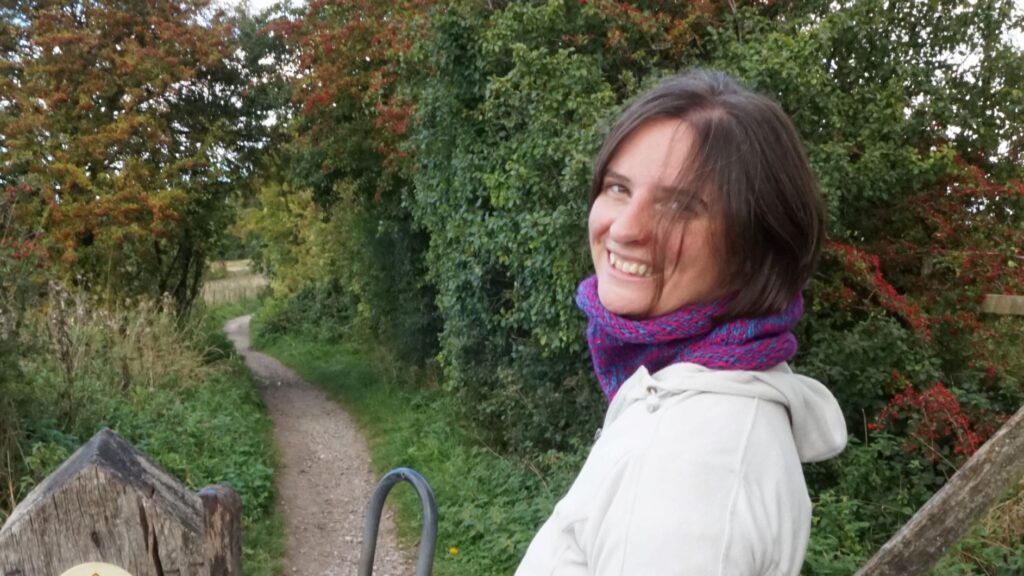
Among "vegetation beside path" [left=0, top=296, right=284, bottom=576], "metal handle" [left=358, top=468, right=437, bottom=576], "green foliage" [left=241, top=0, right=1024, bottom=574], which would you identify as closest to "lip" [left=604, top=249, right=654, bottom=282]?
"metal handle" [left=358, top=468, right=437, bottom=576]

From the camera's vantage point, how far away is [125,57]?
39.8 feet

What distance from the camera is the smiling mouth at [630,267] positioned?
1240mm

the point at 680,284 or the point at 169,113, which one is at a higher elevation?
the point at 169,113

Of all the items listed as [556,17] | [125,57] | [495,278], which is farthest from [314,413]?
[556,17]

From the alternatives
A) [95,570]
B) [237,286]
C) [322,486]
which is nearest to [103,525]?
[95,570]

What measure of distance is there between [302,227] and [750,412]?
789 inches

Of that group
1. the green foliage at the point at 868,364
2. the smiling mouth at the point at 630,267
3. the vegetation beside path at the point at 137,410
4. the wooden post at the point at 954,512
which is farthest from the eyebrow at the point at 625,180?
the vegetation beside path at the point at 137,410

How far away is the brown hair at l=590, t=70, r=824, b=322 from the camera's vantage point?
1.16 m

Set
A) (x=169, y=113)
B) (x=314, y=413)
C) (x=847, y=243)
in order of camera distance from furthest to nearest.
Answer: (x=169, y=113) → (x=314, y=413) → (x=847, y=243)

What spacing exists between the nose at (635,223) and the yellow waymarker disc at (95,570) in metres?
0.92

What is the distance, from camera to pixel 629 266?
4.14 ft

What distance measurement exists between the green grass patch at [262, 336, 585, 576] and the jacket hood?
4634 mm

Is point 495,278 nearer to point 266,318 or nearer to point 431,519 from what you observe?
point 431,519

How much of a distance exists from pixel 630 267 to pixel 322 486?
7.90m
